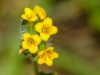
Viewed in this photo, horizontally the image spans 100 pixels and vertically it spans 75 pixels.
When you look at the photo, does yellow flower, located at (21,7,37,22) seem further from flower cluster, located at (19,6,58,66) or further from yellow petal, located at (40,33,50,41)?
yellow petal, located at (40,33,50,41)

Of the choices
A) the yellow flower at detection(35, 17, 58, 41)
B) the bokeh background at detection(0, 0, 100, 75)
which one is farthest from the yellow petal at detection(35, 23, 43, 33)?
the bokeh background at detection(0, 0, 100, 75)

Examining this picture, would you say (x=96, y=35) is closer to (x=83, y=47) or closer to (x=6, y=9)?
(x=83, y=47)

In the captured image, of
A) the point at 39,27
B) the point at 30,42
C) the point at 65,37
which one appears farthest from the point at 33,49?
the point at 65,37

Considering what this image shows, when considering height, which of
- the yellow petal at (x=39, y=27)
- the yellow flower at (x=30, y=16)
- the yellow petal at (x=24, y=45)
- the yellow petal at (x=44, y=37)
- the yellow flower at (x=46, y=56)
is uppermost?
the yellow flower at (x=30, y=16)

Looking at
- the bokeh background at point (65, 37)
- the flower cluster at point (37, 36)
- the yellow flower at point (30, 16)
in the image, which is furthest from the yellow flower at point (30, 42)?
the bokeh background at point (65, 37)

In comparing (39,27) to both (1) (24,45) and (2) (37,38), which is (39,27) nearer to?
(2) (37,38)

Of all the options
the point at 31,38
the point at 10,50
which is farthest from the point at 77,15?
the point at 31,38

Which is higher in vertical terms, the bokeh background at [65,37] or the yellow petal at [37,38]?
the bokeh background at [65,37]

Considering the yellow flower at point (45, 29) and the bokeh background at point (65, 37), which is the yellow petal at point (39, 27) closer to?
the yellow flower at point (45, 29)
